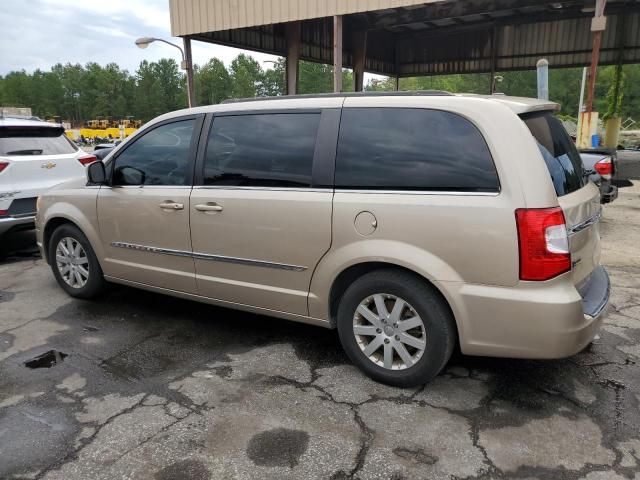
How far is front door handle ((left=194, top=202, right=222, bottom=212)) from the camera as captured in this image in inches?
142

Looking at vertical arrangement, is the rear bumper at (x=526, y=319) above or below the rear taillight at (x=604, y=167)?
below

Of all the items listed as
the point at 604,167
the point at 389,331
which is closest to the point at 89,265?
the point at 389,331

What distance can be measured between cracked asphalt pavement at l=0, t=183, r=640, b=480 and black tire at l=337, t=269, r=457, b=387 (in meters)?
0.11

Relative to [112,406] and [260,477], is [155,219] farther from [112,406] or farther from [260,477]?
[260,477]

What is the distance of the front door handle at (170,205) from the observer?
3.80 m

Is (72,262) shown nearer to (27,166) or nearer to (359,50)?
(27,166)

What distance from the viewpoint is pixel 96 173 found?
14.0ft

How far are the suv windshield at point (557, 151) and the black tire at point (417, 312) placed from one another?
89 centimetres

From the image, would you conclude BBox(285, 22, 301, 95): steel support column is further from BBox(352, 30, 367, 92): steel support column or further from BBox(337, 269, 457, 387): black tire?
BBox(337, 269, 457, 387): black tire

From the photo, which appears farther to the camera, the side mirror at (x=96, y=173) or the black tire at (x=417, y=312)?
the side mirror at (x=96, y=173)

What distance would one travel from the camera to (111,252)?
4.40 metres

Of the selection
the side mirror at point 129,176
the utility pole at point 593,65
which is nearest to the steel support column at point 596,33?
the utility pole at point 593,65

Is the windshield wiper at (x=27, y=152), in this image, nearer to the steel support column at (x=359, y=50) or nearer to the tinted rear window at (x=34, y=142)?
the tinted rear window at (x=34, y=142)

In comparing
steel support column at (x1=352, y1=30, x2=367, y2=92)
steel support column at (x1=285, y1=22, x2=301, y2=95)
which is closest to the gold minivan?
steel support column at (x1=285, y1=22, x2=301, y2=95)
